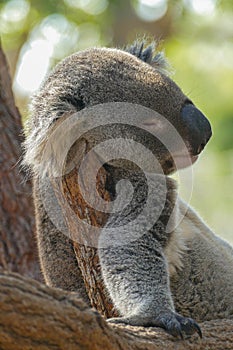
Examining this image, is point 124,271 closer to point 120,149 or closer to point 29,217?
point 120,149

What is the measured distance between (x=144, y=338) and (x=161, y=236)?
0.82m

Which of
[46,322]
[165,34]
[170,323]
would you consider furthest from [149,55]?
[165,34]

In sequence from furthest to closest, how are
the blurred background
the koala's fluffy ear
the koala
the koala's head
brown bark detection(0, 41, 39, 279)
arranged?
the blurred background → brown bark detection(0, 41, 39, 279) → the koala's fluffy ear → the koala's head → the koala

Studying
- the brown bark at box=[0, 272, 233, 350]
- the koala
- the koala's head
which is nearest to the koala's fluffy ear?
the koala

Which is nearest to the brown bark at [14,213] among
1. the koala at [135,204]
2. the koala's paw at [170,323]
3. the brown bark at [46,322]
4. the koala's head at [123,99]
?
the koala at [135,204]

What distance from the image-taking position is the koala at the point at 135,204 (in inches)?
138

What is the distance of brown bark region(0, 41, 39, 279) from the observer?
510 centimetres

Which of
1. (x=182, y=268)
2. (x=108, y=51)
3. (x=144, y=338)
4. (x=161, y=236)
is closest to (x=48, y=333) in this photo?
(x=144, y=338)

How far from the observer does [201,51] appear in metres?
10.5

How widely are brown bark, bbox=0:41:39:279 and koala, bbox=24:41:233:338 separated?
1.08 metres

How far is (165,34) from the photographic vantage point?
10.2 metres

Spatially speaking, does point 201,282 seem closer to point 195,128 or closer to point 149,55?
point 195,128

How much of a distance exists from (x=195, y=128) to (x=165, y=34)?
6727 millimetres

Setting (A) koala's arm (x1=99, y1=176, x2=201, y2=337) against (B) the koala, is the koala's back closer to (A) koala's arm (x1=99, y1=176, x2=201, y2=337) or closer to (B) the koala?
(B) the koala
